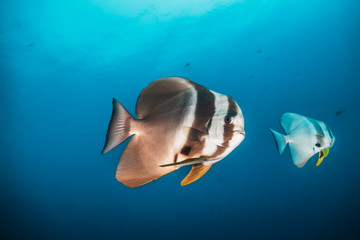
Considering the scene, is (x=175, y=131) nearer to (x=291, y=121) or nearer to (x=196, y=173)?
(x=196, y=173)

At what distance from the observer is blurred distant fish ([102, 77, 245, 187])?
0.96 meters

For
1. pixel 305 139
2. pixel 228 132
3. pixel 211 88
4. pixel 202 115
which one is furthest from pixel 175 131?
pixel 211 88

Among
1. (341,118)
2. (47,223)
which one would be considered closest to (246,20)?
(341,118)

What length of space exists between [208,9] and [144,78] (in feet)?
17.1

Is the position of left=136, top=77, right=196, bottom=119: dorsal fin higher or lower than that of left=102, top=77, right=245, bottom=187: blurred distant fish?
higher

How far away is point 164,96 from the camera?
1124 millimetres

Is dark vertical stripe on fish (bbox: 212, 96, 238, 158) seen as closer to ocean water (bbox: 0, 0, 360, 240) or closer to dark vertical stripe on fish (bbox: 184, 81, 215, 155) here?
dark vertical stripe on fish (bbox: 184, 81, 215, 155)

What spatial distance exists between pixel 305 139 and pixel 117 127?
244cm

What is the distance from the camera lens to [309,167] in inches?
383

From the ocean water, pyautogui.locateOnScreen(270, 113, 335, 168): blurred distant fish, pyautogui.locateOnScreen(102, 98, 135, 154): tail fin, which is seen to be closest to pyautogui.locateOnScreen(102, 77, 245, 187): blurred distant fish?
pyautogui.locateOnScreen(102, 98, 135, 154): tail fin

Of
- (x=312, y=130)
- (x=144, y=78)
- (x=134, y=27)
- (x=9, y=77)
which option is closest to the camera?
(x=312, y=130)

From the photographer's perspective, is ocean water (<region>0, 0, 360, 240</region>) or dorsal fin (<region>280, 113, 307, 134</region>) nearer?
dorsal fin (<region>280, 113, 307, 134</region>)

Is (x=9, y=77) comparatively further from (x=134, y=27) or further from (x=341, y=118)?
(x=341, y=118)

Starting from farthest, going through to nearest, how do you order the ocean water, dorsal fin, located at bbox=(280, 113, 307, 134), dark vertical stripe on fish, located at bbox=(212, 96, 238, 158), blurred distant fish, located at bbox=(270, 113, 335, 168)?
1. the ocean water
2. dorsal fin, located at bbox=(280, 113, 307, 134)
3. blurred distant fish, located at bbox=(270, 113, 335, 168)
4. dark vertical stripe on fish, located at bbox=(212, 96, 238, 158)
